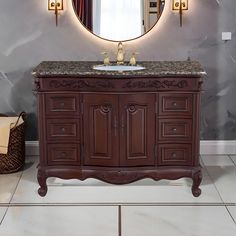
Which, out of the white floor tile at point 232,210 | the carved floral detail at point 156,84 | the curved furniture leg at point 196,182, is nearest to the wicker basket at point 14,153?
the carved floral detail at point 156,84

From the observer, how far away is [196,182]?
3.79 metres

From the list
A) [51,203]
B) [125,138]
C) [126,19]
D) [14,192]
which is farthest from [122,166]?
[126,19]

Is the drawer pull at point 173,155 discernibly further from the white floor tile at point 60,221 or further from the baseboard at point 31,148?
the baseboard at point 31,148

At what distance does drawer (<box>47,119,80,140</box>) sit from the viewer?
378cm

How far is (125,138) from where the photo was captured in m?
3.79

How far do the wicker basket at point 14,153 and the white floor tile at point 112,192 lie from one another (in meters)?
0.18

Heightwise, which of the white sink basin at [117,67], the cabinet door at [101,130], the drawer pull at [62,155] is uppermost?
the white sink basin at [117,67]

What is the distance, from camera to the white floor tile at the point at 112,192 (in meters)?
3.74

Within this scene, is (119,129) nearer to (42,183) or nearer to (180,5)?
(42,183)

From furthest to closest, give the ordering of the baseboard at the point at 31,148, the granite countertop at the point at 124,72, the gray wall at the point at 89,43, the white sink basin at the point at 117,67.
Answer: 1. the baseboard at the point at 31,148
2. the gray wall at the point at 89,43
3. the white sink basin at the point at 117,67
4. the granite countertop at the point at 124,72

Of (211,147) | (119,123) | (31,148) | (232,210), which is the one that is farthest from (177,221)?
(31,148)

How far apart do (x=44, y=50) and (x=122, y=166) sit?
1361mm

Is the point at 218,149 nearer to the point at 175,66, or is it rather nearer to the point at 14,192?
the point at 175,66

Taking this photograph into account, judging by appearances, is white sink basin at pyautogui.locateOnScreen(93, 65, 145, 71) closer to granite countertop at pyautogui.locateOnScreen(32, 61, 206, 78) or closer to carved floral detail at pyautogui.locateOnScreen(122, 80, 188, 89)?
granite countertop at pyautogui.locateOnScreen(32, 61, 206, 78)
